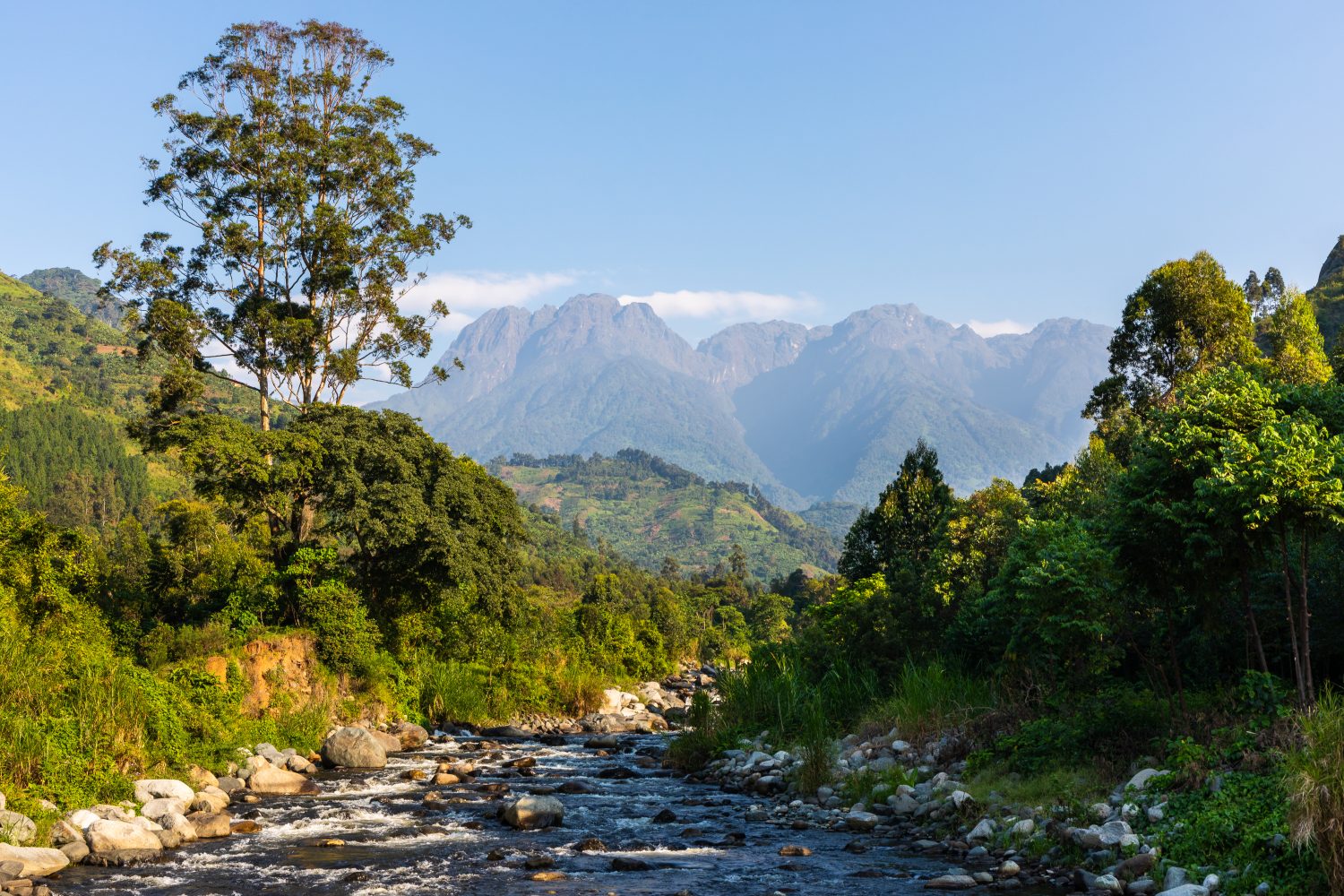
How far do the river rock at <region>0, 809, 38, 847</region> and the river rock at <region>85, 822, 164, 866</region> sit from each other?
2.42 ft

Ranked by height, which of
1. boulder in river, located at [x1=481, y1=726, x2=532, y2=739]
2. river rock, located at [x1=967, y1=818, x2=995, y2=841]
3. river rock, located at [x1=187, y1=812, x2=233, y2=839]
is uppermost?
river rock, located at [x1=967, y1=818, x2=995, y2=841]

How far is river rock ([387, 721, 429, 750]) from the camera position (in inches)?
1000

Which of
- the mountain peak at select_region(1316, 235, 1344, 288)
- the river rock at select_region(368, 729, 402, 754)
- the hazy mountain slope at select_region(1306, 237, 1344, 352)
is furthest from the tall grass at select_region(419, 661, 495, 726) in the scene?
the mountain peak at select_region(1316, 235, 1344, 288)

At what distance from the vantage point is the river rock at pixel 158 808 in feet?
49.2

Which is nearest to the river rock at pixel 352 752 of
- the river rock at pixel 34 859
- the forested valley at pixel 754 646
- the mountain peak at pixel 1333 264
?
the forested valley at pixel 754 646

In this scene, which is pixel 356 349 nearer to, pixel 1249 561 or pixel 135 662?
pixel 135 662

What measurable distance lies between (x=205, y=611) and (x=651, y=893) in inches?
749

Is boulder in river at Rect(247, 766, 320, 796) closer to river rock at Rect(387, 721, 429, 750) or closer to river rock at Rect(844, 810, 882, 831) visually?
river rock at Rect(387, 721, 429, 750)

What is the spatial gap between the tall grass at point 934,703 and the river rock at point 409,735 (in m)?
12.6

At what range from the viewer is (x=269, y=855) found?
13.7 m

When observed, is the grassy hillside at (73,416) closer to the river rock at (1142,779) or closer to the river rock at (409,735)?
the river rock at (409,735)

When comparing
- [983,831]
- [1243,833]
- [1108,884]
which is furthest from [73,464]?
[1243,833]

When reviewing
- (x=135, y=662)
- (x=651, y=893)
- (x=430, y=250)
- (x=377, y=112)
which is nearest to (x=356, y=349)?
(x=430, y=250)

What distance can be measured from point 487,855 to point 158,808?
5.63m
